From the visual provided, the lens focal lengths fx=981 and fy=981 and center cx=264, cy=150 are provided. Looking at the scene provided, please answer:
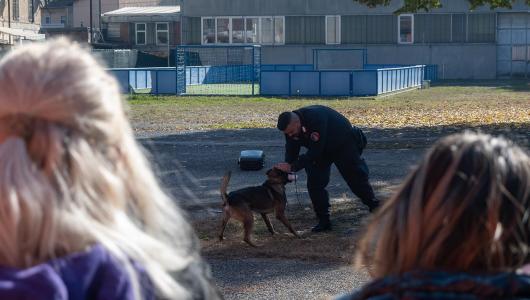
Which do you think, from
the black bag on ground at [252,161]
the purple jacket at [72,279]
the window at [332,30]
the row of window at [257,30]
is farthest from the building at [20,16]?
the purple jacket at [72,279]

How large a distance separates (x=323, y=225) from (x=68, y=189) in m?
8.20

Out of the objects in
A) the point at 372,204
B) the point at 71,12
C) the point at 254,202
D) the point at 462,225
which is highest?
the point at 71,12

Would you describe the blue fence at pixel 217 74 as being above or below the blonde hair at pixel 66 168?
below

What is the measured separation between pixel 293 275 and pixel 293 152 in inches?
97.7

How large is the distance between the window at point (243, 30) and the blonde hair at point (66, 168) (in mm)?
58951

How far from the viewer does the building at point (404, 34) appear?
192 ft

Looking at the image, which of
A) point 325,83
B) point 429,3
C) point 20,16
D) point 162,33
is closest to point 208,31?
point 162,33

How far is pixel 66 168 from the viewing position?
6.66ft

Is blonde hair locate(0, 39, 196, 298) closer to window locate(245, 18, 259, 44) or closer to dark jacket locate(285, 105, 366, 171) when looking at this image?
dark jacket locate(285, 105, 366, 171)

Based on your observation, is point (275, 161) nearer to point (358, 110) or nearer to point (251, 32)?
point (358, 110)

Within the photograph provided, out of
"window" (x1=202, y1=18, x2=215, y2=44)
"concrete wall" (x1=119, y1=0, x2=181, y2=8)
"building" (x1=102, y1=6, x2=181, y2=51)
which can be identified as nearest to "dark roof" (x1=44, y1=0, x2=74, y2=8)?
"concrete wall" (x1=119, y1=0, x2=181, y2=8)

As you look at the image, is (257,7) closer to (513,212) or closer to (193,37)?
(193,37)

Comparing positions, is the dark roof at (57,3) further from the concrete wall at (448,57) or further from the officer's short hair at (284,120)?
the officer's short hair at (284,120)

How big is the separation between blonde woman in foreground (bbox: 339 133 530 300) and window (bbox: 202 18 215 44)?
198ft
